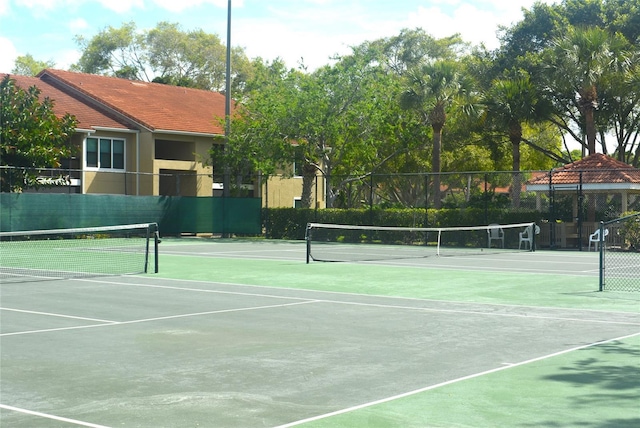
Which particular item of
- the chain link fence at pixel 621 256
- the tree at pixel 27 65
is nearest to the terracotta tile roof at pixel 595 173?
the chain link fence at pixel 621 256

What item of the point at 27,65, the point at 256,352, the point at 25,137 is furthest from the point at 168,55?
the point at 256,352

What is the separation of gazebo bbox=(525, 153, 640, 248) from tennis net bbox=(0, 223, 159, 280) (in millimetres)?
14821

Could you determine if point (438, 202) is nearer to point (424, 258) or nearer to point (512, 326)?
point (424, 258)

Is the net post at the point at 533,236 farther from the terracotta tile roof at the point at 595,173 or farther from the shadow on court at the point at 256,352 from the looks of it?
the shadow on court at the point at 256,352

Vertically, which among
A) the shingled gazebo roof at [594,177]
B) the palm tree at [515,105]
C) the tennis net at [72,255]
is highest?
the palm tree at [515,105]

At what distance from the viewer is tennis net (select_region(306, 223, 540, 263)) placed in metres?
28.4

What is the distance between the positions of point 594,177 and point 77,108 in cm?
2486

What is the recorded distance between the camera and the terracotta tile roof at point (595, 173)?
3356 cm

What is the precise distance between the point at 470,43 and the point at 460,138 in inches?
936

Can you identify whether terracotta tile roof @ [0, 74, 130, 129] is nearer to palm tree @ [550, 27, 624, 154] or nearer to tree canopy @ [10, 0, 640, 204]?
tree canopy @ [10, 0, 640, 204]

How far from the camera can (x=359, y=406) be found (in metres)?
7.21

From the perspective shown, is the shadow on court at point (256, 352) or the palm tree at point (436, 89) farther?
the palm tree at point (436, 89)

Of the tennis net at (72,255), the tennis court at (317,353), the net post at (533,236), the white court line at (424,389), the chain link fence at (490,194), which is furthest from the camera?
the chain link fence at (490,194)

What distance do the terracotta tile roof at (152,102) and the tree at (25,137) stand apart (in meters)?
6.33
